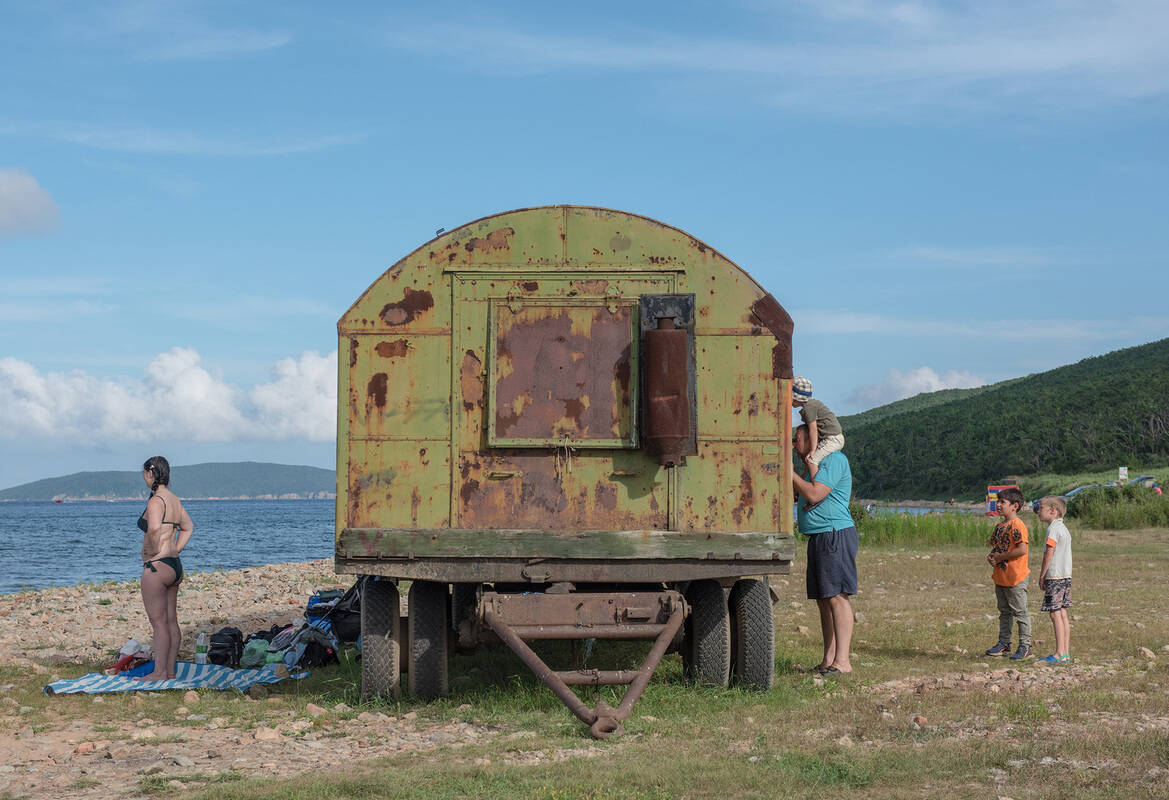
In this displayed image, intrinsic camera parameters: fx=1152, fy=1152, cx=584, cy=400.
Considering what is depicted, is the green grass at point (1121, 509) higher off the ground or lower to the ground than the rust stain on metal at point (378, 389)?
lower

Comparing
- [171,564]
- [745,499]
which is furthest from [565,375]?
[171,564]

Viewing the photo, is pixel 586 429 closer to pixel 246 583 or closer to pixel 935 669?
pixel 935 669

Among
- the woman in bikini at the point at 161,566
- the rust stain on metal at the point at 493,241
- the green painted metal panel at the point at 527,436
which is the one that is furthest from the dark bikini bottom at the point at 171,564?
the rust stain on metal at the point at 493,241

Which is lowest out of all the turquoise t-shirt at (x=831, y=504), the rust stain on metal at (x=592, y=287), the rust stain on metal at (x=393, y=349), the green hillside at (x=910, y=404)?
the turquoise t-shirt at (x=831, y=504)

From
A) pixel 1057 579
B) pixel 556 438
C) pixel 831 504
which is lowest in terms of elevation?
pixel 1057 579

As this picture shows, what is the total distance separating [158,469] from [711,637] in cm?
451

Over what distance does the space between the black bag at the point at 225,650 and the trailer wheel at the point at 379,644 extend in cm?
248

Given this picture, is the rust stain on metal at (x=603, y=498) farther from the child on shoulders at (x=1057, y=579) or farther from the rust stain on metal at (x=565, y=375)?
the child on shoulders at (x=1057, y=579)

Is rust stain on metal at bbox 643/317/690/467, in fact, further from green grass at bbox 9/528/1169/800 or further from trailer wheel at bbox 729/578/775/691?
green grass at bbox 9/528/1169/800

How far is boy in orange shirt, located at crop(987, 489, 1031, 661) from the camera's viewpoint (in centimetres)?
935

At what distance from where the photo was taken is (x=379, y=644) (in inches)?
299

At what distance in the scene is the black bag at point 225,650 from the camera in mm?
9539

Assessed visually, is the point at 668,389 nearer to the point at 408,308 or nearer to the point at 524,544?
the point at 524,544

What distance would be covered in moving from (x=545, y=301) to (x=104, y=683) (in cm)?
433
